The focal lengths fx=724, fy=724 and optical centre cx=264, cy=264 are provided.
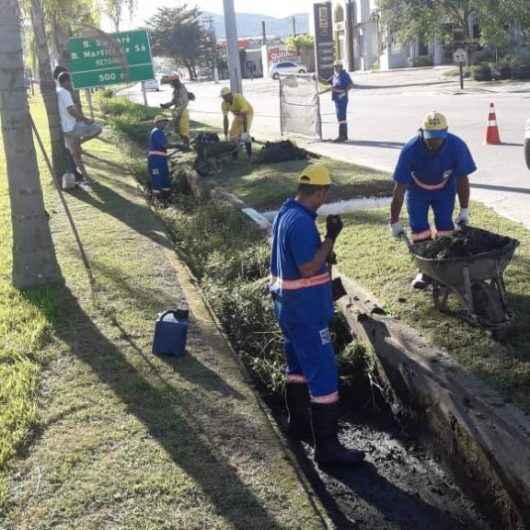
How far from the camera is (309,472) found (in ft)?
15.1

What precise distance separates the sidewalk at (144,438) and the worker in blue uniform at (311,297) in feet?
1.33

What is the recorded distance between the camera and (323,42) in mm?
42469

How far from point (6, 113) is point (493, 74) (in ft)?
101

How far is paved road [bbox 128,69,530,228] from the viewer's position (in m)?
10.6

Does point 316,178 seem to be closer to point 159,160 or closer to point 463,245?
point 463,245

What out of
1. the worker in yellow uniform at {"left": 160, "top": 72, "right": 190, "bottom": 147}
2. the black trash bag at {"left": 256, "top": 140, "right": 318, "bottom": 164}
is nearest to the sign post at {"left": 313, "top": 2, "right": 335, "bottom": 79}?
the worker in yellow uniform at {"left": 160, "top": 72, "right": 190, "bottom": 147}

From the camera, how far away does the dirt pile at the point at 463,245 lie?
5371mm

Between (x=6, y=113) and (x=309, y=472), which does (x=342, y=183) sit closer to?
(x=6, y=113)

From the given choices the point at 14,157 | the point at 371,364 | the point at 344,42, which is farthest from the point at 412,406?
the point at 344,42

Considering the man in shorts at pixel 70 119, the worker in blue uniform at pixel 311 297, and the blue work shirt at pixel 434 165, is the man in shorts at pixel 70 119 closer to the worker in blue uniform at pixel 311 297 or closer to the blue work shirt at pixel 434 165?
the blue work shirt at pixel 434 165

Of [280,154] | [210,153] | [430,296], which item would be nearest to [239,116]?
[210,153]

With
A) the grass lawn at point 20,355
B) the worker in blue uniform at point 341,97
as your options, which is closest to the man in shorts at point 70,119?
the grass lawn at point 20,355

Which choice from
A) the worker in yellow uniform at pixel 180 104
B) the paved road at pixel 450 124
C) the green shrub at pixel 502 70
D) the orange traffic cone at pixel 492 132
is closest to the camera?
the paved road at pixel 450 124

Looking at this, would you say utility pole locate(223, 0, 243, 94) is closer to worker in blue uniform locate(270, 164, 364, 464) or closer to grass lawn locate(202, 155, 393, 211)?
grass lawn locate(202, 155, 393, 211)
